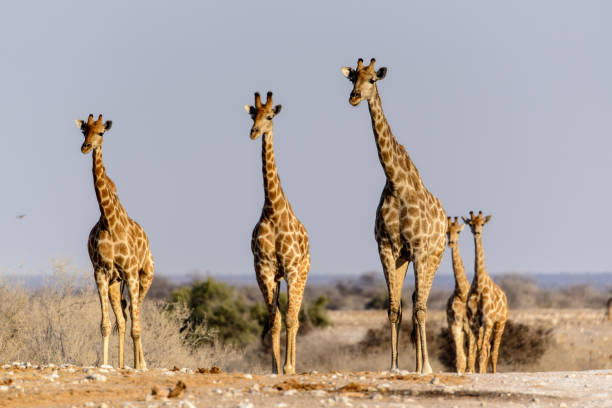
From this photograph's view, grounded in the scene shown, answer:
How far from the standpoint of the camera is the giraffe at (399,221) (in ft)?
47.7

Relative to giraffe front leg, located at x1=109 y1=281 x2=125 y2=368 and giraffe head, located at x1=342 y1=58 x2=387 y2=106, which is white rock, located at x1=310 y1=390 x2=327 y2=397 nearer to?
giraffe head, located at x1=342 y1=58 x2=387 y2=106

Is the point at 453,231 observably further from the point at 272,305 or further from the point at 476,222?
the point at 272,305

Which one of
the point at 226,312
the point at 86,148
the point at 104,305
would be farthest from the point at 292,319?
the point at 226,312

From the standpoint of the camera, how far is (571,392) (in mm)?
12461

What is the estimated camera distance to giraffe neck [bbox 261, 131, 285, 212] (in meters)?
15.1

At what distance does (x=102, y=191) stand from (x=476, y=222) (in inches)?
314

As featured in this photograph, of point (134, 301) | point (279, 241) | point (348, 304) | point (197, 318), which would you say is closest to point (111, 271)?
point (134, 301)

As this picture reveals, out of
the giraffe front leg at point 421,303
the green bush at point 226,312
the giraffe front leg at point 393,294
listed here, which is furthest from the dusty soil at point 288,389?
the green bush at point 226,312

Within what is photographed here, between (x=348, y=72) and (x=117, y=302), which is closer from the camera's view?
(x=348, y=72)

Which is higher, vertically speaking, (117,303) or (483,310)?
(117,303)

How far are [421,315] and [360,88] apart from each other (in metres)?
3.07

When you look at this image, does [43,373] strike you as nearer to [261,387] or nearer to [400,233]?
[261,387]

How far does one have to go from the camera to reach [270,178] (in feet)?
49.9

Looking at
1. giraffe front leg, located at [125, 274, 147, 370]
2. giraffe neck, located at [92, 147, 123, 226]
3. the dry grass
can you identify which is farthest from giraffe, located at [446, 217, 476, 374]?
giraffe neck, located at [92, 147, 123, 226]
